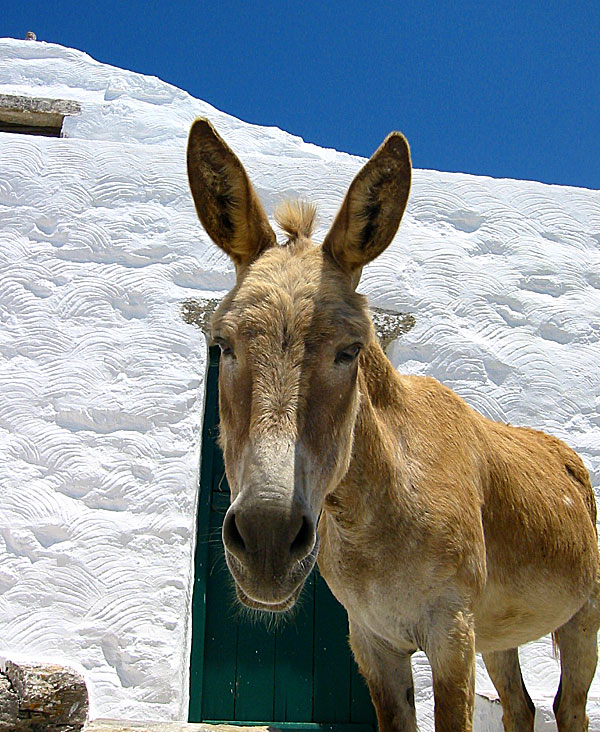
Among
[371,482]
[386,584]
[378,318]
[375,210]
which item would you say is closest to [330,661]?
[378,318]

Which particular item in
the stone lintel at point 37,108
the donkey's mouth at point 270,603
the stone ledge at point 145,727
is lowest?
the stone ledge at point 145,727

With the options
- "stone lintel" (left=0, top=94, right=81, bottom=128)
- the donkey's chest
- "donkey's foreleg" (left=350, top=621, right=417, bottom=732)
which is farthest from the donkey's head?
"stone lintel" (left=0, top=94, right=81, bottom=128)

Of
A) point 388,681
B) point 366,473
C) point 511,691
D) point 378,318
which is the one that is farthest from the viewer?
point 378,318

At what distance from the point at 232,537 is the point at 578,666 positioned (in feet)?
8.40

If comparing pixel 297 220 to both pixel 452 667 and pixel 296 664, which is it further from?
pixel 296 664

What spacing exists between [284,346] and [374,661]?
5.04ft

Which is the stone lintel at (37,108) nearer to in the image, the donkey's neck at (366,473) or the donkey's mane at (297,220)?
the donkey's mane at (297,220)

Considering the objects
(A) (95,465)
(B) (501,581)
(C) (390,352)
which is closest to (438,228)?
(C) (390,352)

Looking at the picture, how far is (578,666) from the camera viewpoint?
354cm

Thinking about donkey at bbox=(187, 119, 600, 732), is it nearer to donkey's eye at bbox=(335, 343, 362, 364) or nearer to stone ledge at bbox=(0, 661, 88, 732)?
donkey's eye at bbox=(335, 343, 362, 364)

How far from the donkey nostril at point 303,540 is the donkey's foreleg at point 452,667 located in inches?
36.2

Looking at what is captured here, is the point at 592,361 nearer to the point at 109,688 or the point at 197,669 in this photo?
the point at 197,669

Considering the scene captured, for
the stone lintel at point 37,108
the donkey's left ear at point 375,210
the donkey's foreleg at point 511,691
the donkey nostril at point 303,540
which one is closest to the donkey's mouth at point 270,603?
the donkey nostril at point 303,540

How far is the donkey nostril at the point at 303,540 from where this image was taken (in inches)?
68.0
